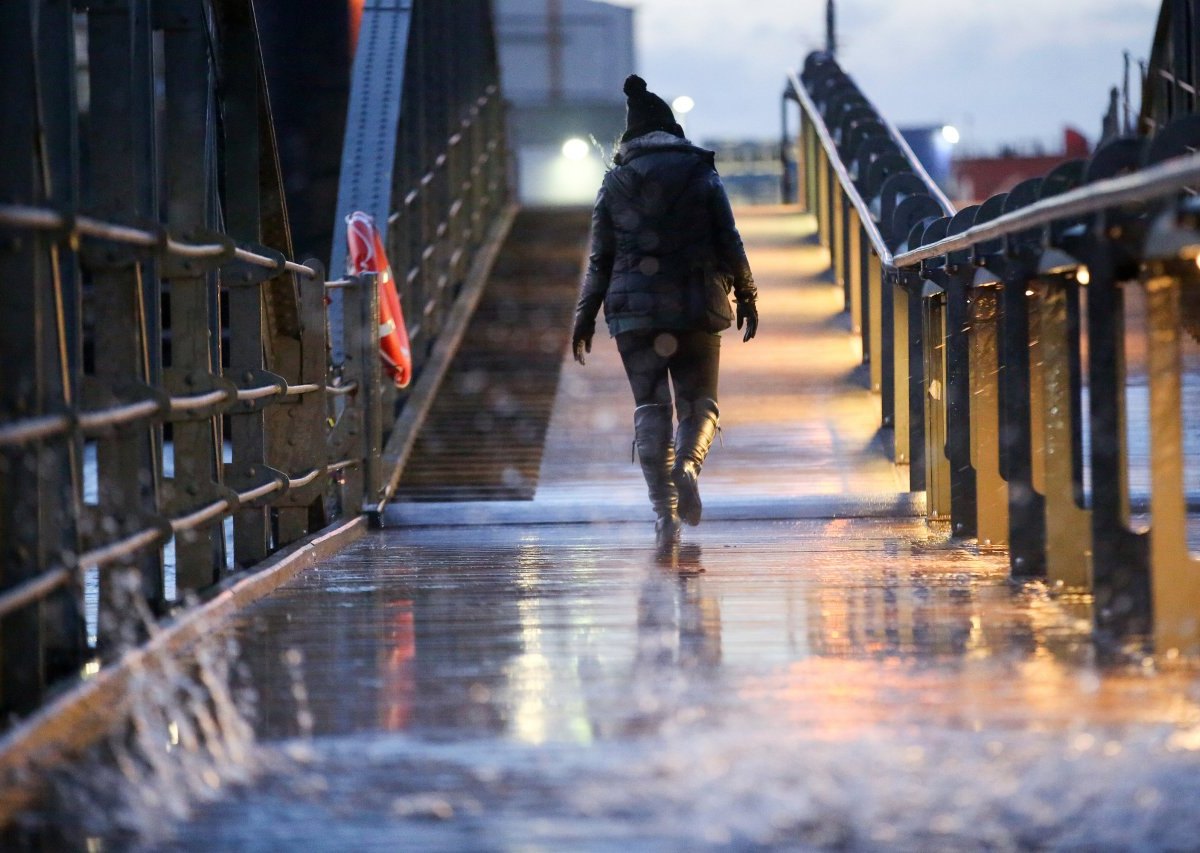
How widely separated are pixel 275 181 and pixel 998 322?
2540 millimetres

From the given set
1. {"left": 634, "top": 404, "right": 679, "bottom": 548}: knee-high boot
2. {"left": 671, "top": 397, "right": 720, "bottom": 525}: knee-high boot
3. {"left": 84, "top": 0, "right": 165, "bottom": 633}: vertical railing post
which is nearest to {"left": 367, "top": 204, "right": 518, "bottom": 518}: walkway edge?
{"left": 634, "top": 404, "right": 679, "bottom": 548}: knee-high boot

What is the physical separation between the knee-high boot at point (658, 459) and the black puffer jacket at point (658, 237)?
0.99ft

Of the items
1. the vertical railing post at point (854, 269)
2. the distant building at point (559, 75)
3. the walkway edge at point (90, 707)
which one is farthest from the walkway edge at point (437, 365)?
the distant building at point (559, 75)

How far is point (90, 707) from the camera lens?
3.29m

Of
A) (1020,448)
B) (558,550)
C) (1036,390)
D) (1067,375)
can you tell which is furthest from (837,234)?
(1067,375)

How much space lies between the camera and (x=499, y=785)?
274cm

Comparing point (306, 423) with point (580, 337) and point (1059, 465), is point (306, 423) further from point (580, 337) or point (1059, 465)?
point (1059, 465)

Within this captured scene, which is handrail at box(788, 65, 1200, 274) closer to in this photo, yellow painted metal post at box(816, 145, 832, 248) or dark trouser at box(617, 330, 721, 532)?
dark trouser at box(617, 330, 721, 532)

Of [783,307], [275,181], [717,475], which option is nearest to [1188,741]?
[275,181]

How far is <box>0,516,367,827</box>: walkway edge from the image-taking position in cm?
280

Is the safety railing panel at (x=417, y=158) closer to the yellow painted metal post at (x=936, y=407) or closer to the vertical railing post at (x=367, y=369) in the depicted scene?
the vertical railing post at (x=367, y=369)

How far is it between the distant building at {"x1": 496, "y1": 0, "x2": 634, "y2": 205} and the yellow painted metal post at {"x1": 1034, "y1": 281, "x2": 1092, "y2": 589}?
3150 centimetres

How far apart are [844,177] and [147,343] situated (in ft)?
24.1

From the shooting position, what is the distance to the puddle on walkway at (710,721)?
8.19 feet
